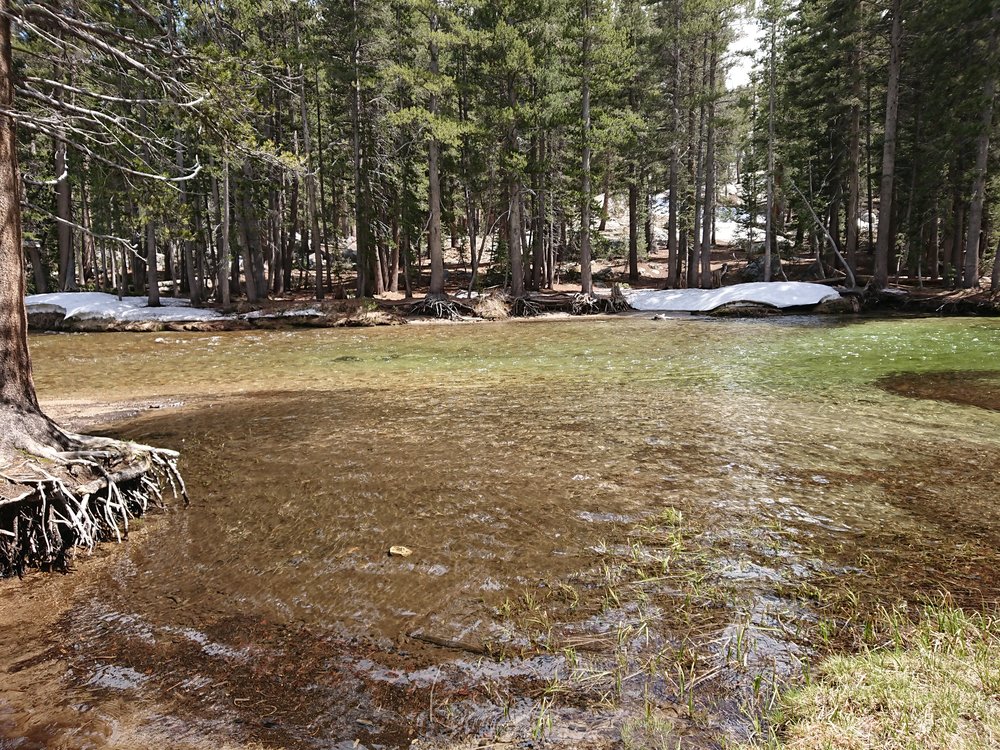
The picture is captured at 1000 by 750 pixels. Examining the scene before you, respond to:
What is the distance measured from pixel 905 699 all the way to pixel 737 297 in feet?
87.9

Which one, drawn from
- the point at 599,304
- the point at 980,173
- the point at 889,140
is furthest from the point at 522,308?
the point at 980,173

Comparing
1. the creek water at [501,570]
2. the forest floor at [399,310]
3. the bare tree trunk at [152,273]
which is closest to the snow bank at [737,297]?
the forest floor at [399,310]

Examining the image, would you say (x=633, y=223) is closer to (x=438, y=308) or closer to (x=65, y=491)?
(x=438, y=308)

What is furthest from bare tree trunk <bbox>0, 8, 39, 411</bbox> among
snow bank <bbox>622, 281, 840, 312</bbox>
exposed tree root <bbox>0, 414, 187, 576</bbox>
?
snow bank <bbox>622, 281, 840, 312</bbox>

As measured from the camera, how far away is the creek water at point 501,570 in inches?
104

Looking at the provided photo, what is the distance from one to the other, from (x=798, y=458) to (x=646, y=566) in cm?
324

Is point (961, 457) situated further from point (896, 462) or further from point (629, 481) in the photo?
point (629, 481)

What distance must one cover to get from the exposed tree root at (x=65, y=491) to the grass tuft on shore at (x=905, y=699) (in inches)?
191

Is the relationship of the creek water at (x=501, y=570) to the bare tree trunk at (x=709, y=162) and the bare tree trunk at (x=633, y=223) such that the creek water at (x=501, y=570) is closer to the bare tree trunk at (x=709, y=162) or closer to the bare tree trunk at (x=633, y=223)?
the bare tree trunk at (x=709, y=162)

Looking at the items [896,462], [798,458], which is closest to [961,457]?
[896,462]

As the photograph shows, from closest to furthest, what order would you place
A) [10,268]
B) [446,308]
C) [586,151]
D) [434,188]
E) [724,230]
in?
[10,268]
[434,188]
[446,308]
[586,151]
[724,230]

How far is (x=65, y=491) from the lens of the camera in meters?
4.16

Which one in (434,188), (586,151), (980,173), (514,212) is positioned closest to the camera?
(980,173)

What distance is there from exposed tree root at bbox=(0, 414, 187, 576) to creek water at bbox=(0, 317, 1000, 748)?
24 cm
